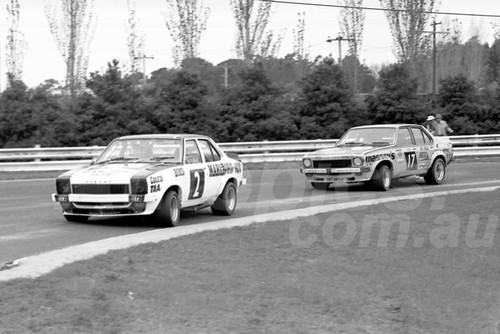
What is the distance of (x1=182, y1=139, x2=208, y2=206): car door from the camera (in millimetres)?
12055

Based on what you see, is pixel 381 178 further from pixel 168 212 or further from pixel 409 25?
pixel 409 25

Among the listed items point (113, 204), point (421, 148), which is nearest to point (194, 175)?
point (113, 204)

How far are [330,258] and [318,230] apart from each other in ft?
6.23

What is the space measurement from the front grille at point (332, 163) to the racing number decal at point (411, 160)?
6.30 ft

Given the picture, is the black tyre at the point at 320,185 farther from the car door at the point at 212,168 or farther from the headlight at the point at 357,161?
the car door at the point at 212,168

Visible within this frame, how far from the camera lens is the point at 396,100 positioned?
3256 cm

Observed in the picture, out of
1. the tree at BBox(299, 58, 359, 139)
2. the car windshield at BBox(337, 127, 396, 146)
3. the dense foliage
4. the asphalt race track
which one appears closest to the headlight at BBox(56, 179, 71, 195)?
the asphalt race track

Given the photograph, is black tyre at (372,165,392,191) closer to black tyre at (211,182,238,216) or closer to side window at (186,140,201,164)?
black tyre at (211,182,238,216)

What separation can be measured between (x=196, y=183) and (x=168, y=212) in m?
1.03

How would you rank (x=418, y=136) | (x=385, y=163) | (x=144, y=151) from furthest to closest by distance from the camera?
(x=418, y=136)
(x=385, y=163)
(x=144, y=151)

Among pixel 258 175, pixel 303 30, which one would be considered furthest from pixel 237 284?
pixel 303 30

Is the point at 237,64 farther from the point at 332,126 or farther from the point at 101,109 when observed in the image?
the point at 101,109

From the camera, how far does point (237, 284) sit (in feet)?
24.6

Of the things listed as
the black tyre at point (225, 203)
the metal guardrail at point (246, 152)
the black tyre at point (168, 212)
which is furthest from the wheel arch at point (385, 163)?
the metal guardrail at point (246, 152)
